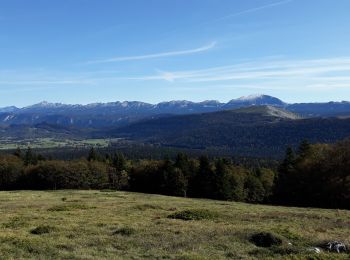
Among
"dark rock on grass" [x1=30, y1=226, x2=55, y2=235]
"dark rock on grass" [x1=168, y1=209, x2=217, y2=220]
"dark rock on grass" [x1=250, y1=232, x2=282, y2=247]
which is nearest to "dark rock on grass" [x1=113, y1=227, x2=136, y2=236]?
"dark rock on grass" [x1=30, y1=226, x2=55, y2=235]

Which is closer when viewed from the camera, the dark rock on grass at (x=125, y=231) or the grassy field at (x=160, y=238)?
the grassy field at (x=160, y=238)

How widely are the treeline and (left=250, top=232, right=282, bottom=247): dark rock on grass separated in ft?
187

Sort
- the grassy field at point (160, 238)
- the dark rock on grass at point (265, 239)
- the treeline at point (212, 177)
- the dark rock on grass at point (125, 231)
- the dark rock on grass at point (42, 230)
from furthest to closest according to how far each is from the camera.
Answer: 1. the treeline at point (212, 177)
2. the dark rock on grass at point (42, 230)
3. the dark rock on grass at point (125, 231)
4. the dark rock on grass at point (265, 239)
5. the grassy field at point (160, 238)

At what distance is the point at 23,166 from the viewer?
142 m

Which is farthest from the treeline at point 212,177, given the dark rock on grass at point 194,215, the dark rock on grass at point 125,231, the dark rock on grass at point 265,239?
the dark rock on grass at point 125,231

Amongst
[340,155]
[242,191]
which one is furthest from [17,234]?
[242,191]

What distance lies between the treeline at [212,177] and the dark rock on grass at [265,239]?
57.1 m

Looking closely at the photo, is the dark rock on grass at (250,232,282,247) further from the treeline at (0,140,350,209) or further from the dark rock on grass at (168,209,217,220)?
the treeline at (0,140,350,209)

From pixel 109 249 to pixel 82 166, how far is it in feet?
349

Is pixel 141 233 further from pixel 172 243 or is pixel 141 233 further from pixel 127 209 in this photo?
pixel 127 209

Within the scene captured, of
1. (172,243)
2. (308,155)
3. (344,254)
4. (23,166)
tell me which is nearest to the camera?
(344,254)

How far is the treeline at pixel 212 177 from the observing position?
86.2 m

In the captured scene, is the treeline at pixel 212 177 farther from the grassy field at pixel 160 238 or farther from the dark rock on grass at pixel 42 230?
the dark rock on grass at pixel 42 230

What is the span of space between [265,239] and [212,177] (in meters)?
86.6
